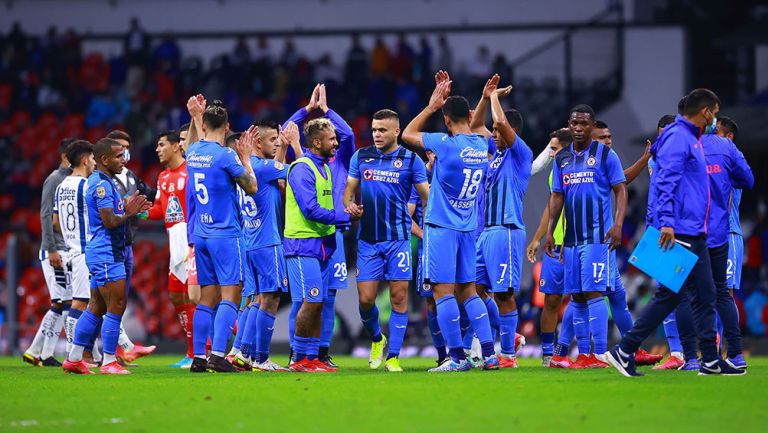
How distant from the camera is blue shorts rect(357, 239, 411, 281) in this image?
500 inches

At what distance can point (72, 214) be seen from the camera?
14578 mm

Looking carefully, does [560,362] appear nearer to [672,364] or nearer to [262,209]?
[672,364]

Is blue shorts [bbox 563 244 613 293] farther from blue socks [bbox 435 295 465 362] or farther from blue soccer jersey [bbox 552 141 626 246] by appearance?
Result: blue socks [bbox 435 295 465 362]

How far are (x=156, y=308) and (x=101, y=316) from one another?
35.3ft

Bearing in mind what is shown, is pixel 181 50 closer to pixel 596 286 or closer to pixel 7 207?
pixel 7 207

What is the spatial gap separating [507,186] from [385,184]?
1494 mm

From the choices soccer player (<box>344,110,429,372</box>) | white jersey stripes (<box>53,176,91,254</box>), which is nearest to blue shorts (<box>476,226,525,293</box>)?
soccer player (<box>344,110,429,372</box>)

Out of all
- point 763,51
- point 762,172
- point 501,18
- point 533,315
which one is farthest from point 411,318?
point 501,18

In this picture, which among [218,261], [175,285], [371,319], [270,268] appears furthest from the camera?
[175,285]

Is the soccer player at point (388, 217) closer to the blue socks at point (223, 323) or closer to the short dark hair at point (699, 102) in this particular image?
the blue socks at point (223, 323)

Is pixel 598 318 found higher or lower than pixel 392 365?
higher

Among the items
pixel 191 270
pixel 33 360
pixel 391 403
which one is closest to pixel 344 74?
Result: pixel 33 360

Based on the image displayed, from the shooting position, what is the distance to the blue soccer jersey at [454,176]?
39.5 ft

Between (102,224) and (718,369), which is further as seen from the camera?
(102,224)
